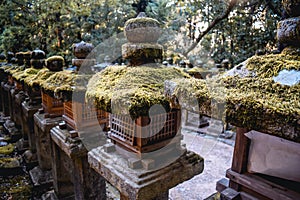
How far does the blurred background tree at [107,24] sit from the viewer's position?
31.3ft

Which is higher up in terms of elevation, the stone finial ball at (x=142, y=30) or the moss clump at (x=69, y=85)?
the stone finial ball at (x=142, y=30)

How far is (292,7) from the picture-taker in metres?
1.72

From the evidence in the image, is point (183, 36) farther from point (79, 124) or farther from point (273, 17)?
point (79, 124)

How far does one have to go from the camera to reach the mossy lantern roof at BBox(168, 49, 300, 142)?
1.26 m

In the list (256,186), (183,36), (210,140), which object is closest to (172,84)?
(256,186)

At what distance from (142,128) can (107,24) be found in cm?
1257

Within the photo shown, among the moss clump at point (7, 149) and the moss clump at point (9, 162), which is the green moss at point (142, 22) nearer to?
the moss clump at point (9, 162)

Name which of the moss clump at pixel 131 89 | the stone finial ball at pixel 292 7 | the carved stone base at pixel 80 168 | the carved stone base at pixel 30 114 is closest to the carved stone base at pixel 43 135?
the carved stone base at pixel 30 114

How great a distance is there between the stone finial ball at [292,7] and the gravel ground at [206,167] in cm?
495

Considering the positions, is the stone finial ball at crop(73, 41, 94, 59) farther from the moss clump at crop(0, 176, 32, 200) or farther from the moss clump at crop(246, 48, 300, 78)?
the moss clump at crop(0, 176, 32, 200)

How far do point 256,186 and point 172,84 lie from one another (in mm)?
2398

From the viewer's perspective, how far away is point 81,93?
2967 millimetres

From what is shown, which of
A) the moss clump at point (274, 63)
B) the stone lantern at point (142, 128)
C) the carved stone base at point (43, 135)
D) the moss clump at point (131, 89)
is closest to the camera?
the moss clump at point (274, 63)

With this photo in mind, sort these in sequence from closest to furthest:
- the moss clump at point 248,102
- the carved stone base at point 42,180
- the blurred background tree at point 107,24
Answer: the moss clump at point 248,102 → the carved stone base at point 42,180 → the blurred background tree at point 107,24
